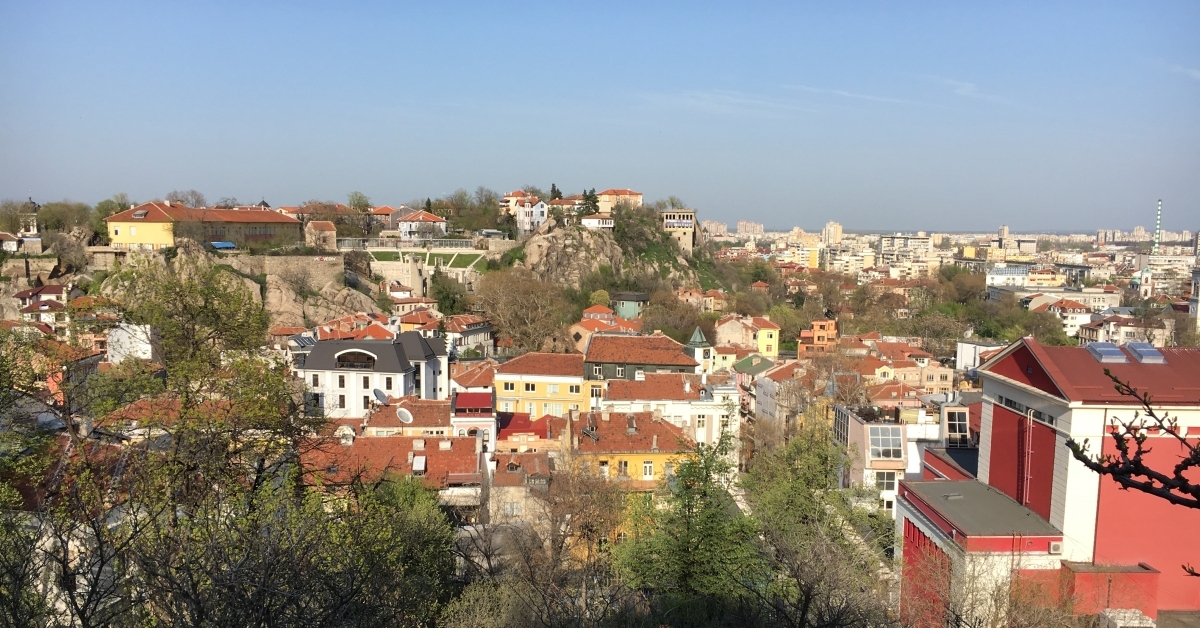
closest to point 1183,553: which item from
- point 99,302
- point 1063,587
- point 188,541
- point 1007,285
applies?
point 1063,587

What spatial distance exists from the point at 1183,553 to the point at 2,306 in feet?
143

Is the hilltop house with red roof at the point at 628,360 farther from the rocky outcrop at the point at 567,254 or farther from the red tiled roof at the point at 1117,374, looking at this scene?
the rocky outcrop at the point at 567,254

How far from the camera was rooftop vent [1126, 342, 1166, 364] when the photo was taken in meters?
10.8

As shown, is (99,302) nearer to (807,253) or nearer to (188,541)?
(188,541)

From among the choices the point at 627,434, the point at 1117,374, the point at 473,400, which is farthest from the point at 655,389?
the point at 1117,374

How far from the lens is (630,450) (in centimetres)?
1789

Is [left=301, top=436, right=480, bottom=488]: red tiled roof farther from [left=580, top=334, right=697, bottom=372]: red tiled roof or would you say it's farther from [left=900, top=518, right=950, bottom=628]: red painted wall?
[left=580, top=334, right=697, bottom=372]: red tiled roof

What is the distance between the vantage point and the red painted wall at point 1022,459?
1057 centimetres

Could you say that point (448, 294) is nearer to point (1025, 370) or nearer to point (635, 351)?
point (635, 351)

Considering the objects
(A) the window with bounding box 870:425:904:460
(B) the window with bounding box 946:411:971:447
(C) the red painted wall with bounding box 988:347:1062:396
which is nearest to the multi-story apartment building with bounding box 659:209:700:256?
(A) the window with bounding box 870:425:904:460

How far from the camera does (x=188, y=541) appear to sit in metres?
6.04

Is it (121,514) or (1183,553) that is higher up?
(121,514)

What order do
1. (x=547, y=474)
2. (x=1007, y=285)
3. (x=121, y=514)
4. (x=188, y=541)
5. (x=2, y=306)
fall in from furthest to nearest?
(x=1007, y=285) < (x=2, y=306) < (x=547, y=474) < (x=121, y=514) < (x=188, y=541)

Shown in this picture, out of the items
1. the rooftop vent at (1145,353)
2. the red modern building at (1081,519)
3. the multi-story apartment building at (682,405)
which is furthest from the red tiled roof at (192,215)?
the rooftop vent at (1145,353)
